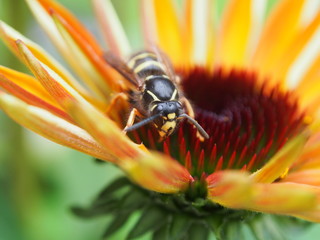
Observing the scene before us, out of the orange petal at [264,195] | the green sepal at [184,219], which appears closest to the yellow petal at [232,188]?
the orange petal at [264,195]

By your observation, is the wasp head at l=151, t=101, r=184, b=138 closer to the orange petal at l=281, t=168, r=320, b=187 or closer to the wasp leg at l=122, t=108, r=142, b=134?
the wasp leg at l=122, t=108, r=142, b=134

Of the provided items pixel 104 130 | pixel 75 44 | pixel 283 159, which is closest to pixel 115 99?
pixel 75 44

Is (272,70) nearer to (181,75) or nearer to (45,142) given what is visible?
(181,75)

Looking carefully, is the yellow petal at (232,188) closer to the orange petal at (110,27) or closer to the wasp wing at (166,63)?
the wasp wing at (166,63)

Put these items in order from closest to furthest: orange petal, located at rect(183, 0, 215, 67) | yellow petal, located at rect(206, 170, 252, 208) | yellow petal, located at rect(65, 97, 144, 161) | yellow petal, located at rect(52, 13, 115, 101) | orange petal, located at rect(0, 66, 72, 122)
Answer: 1. yellow petal, located at rect(206, 170, 252, 208)
2. yellow petal, located at rect(65, 97, 144, 161)
3. orange petal, located at rect(0, 66, 72, 122)
4. yellow petal, located at rect(52, 13, 115, 101)
5. orange petal, located at rect(183, 0, 215, 67)

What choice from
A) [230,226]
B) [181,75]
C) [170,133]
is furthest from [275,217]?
[181,75]

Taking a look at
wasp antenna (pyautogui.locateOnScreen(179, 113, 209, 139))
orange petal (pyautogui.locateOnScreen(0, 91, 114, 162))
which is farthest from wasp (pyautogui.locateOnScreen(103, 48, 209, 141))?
orange petal (pyautogui.locateOnScreen(0, 91, 114, 162))
